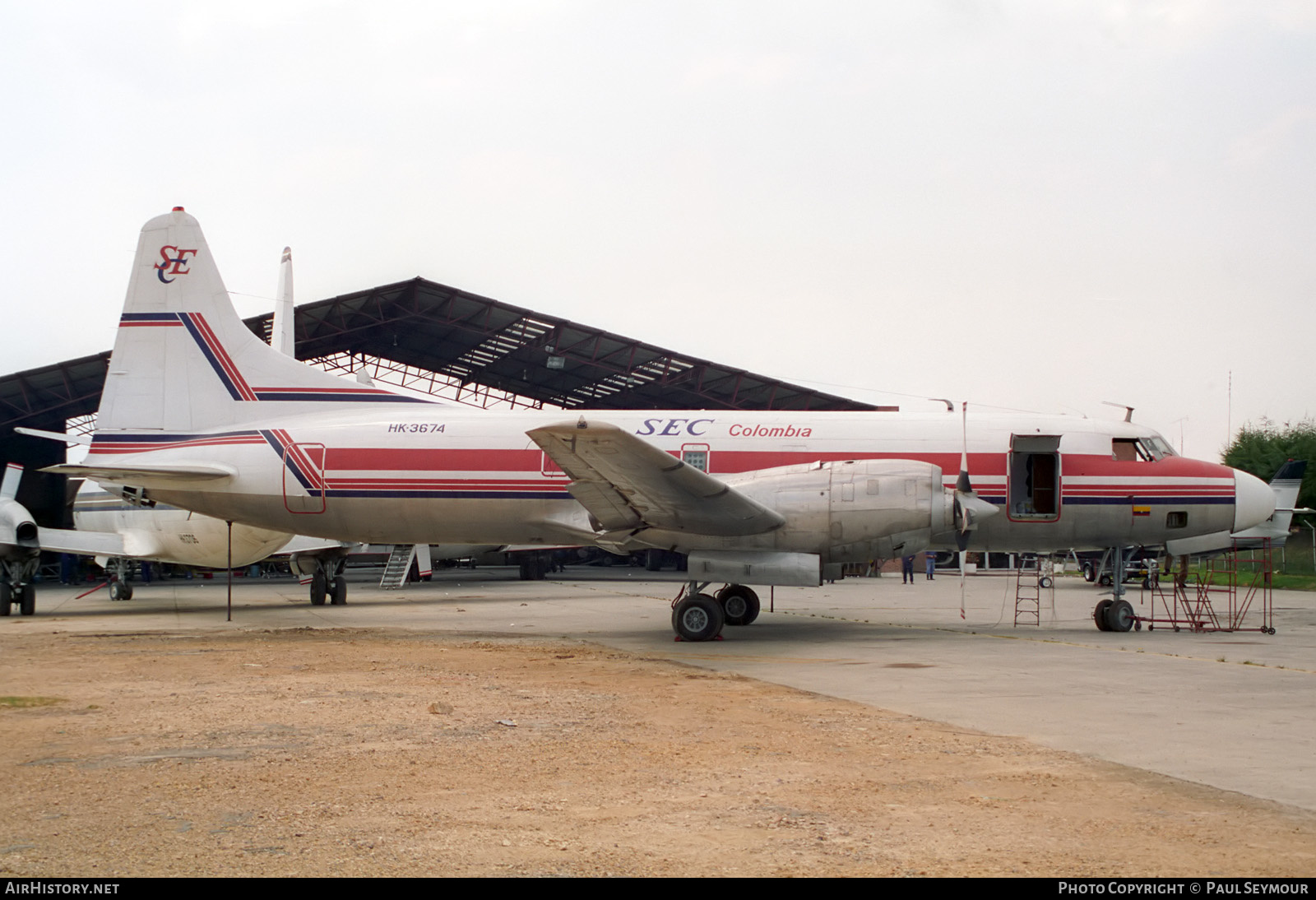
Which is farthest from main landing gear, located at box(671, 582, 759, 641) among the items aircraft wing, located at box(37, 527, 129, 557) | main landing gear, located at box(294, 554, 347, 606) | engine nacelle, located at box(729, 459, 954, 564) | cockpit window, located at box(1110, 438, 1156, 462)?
aircraft wing, located at box(37, 527, 129, 557)

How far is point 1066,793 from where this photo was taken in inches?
248

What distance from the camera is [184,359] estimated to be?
63.4 ft

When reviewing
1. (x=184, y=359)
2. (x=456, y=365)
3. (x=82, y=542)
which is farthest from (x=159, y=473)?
(x=456, y=365)

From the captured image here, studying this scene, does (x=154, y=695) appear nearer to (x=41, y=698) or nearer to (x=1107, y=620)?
(x=41, y=698)

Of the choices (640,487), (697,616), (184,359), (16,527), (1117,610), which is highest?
(184,359)

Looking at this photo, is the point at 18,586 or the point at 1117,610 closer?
the point at 1117,610

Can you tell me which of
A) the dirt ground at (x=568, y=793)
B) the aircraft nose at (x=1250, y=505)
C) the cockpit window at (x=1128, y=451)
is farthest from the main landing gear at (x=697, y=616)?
the aircraft nose at (x=1250, y=505)

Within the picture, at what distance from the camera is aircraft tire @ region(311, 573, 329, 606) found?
88.6 ft

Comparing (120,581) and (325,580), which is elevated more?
(325,580)

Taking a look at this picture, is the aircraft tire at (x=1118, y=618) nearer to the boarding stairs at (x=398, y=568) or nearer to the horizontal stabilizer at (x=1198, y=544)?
the horizontal stabilizer at (x=1198, y=544)

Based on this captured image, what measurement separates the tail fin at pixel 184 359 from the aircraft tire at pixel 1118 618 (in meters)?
14.0

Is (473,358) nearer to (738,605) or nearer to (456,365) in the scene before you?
(456,365)

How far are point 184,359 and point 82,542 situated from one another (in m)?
9.94

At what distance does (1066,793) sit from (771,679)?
5.77 metres
